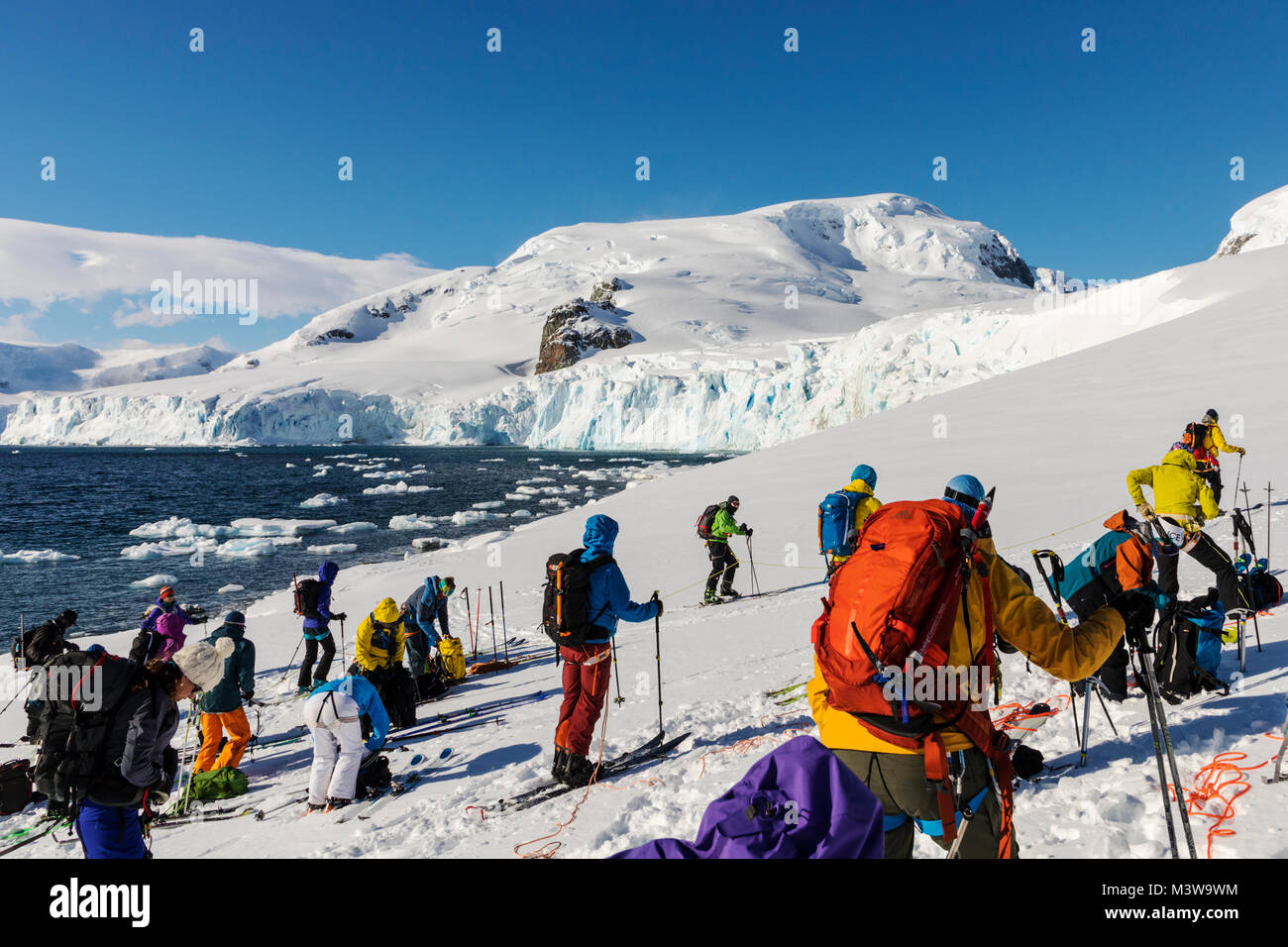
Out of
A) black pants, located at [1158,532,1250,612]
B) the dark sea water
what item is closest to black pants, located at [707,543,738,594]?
black pants, located at [1158,532,1250,612]

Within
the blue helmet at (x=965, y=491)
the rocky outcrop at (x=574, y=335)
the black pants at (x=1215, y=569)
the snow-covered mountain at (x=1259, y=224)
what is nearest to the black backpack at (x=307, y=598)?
the blue helmet at (x=965, y=491)

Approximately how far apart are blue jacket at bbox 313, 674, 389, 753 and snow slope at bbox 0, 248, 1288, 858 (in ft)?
1.73

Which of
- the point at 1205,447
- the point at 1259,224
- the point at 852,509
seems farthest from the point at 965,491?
the point at 1259,224

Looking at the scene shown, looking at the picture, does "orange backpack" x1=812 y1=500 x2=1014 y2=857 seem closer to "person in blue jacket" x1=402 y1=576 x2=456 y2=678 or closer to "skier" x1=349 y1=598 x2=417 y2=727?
"skier" x1=349 y1=598 x2=417 y2=727

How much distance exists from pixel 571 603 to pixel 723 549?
5.92 m

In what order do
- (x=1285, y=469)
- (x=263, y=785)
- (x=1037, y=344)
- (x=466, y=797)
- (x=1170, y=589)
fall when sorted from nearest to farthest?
(x=466, y=797), (x=1170, y=589), (x=263, y=785), (x=1285, y=469), (x=1037, y=344)

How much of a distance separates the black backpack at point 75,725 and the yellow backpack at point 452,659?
5261 mm

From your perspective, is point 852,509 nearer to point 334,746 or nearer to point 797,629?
point 797,629

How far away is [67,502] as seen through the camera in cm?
4072

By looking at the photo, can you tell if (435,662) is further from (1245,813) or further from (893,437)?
(893,437)

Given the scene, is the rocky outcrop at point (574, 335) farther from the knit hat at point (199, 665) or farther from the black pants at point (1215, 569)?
the knit hat at point (199, 665)
